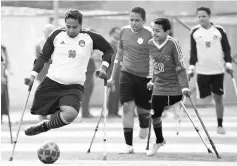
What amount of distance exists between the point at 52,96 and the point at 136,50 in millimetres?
1632

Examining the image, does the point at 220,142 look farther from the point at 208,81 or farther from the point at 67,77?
the point at 67,77

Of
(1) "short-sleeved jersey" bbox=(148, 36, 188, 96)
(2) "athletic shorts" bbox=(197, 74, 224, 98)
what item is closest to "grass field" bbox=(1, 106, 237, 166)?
(2) "athletic shorts" bbox=(197, 74, 224, 98)

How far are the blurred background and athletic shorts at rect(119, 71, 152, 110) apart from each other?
7.98 m

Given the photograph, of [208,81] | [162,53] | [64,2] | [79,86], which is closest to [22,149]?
[79,86]

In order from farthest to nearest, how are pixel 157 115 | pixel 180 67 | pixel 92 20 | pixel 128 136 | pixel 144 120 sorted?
pixel 92 20 → pixel 144 120 → pixel 128 136 → pixel 157 115 → pixel 180 67

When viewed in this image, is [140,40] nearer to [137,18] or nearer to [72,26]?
[137,18]

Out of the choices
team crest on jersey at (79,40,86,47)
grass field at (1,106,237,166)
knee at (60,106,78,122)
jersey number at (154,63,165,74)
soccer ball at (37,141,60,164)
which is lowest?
grass field at (1,106,237,166)

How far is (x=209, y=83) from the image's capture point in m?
15.1

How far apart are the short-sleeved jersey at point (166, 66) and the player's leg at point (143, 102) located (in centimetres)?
83

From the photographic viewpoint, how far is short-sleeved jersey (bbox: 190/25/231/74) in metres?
14.8

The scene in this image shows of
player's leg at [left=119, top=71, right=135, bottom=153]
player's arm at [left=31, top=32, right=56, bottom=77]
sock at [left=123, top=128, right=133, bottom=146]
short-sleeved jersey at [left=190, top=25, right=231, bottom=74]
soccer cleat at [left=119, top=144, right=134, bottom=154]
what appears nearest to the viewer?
player's arm at [left=31, top=32, right=56, bottom=77]

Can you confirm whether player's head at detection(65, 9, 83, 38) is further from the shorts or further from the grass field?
the grass field

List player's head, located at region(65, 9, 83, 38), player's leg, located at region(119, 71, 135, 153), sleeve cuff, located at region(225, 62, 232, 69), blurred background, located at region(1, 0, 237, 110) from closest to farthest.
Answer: player's head, located at region(65, 9, 83, 38) → player's leg, located at region(119, 71, 135, 153) → sleeve cuff, located at region(225, 62, 232, 69) → blurred background, located at region(1, 0, 237, 110)

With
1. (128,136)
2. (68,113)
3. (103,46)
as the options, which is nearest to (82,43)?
(103,46)
